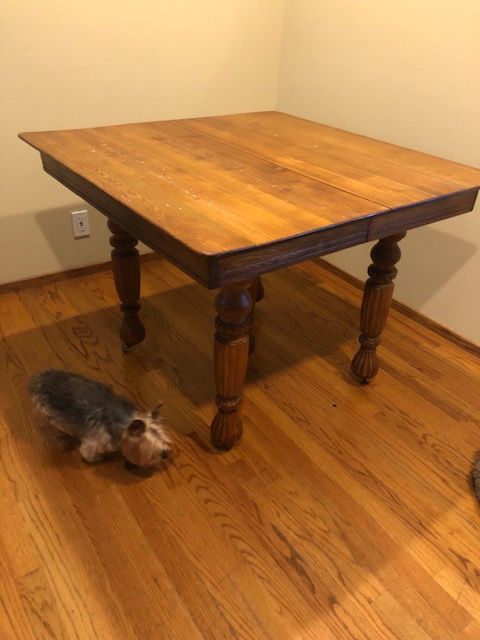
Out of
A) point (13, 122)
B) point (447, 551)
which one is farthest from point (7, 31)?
point (447, 551)

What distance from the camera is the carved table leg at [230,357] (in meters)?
1.19

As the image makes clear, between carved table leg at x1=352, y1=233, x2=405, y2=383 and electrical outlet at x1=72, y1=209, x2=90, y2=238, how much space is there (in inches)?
51.6

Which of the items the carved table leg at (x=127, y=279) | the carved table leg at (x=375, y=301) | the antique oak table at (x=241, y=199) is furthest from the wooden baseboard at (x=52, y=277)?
the carved table leg at (x=375, y=301)

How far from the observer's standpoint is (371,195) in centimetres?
123

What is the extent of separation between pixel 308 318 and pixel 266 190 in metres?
0.99

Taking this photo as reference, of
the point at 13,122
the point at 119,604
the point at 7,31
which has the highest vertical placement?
the point at 7,31

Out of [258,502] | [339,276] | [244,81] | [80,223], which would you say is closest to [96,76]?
[80,223]

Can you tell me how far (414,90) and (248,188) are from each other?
1.03 m

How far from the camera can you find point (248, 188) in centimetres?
124

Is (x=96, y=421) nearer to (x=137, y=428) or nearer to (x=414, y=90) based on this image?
(x=137, y=428)

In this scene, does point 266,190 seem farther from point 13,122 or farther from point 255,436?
point 13,122

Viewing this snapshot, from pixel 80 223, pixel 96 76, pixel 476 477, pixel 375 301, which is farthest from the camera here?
pixel 80 223

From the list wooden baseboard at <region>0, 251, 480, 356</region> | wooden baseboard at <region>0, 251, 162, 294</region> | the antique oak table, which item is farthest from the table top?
wooden baseboard at <region>0, 251, 162, 294</region>

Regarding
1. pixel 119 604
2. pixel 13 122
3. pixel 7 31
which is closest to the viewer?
pixel 119 604
